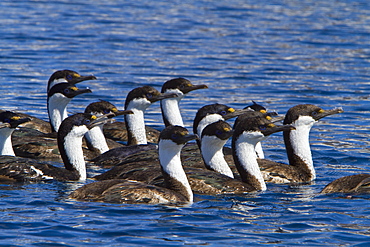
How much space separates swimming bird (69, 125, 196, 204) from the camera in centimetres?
1060

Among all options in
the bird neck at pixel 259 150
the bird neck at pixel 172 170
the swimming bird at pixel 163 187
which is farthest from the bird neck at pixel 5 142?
the bird neck at pixel 259 150

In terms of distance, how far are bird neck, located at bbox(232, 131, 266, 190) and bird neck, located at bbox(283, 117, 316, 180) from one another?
1504 mm

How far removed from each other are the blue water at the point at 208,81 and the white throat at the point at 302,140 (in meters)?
0.44

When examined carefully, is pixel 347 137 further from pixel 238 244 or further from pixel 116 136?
pixel 238 244

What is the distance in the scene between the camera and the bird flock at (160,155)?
36.8ft

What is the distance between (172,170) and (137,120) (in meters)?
4.97

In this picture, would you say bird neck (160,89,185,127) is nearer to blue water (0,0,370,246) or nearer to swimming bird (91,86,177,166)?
swimming bird (91,86,177,166)

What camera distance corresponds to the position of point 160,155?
11.4 meters

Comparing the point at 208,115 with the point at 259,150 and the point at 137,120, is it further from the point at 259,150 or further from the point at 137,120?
the point at 137,120

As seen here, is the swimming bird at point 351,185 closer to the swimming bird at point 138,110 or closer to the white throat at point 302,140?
the white throat at point 302,140

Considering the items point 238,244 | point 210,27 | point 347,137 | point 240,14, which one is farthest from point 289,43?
point 238,244

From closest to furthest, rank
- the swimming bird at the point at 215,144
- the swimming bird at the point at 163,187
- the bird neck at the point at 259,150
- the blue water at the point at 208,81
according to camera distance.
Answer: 1. the blue water at the point at 208,81
2. the swimming bird at the point at 163,187
3. the swimming bird at the point at 215,144
4. the bird neck at the point at 259,150

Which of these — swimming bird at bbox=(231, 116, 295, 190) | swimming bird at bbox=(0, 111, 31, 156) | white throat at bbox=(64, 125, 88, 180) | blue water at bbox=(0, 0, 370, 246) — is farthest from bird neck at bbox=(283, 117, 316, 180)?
swimming bird at bbox=(0, 111, 31, 156)

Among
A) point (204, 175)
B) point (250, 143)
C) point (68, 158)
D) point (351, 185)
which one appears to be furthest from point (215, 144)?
point (68, 158)
